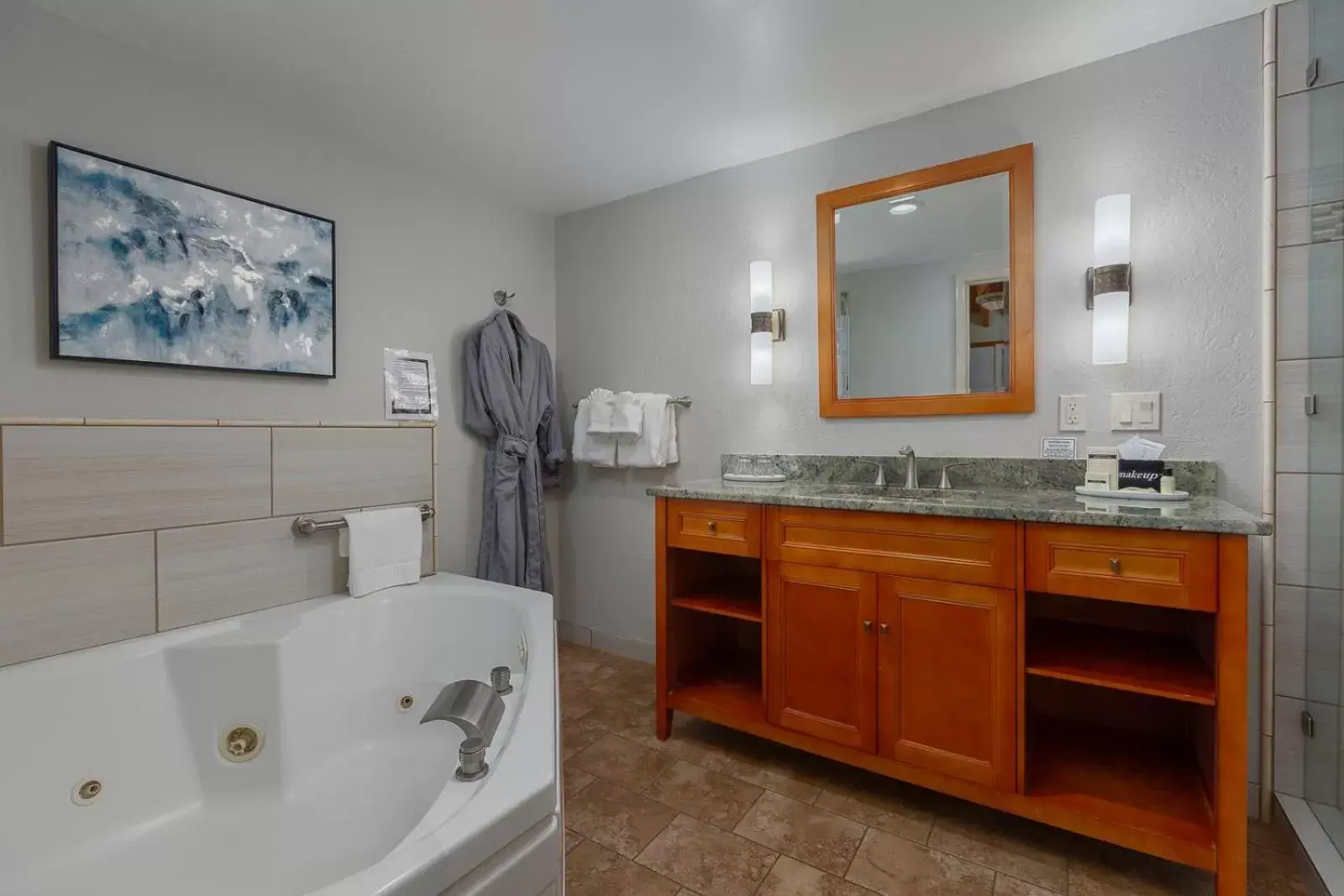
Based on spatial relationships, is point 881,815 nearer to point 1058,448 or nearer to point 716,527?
point 716,527

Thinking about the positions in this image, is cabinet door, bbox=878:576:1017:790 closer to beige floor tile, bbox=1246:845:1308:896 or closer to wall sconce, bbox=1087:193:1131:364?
beige floor tile, bbox=1246:845:1308:896

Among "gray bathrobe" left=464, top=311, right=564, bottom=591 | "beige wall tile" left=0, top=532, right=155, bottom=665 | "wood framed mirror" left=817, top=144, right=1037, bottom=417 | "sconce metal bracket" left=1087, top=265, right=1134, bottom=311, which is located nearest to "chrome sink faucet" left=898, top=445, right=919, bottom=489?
"wood framed mirror" left=817, top=144, right=1037, bottom=417

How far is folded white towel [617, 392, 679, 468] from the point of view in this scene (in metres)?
2.58

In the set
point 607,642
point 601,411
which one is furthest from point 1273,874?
point 601,411

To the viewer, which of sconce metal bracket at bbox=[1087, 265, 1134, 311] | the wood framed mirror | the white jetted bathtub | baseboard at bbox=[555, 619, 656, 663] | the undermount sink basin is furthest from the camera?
baseboard at bbox=[555, 619, 656, 663]

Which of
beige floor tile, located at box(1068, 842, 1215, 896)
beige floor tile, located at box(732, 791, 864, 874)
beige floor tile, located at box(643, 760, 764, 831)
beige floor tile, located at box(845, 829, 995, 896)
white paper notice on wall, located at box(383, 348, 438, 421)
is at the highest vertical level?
white paper notice on wall, located at box(383, 348, 438, 421)

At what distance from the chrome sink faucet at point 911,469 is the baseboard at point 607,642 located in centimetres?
142

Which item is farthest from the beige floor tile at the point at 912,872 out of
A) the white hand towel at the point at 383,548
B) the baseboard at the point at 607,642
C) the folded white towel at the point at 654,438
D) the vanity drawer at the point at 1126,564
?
the white hand towel at the point at 383,548

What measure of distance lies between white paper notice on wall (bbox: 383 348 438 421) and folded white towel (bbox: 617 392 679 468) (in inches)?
33.6

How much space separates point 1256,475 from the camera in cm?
163

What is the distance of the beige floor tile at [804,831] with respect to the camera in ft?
4.98

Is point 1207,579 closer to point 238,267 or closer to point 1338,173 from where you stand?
point 1338,173

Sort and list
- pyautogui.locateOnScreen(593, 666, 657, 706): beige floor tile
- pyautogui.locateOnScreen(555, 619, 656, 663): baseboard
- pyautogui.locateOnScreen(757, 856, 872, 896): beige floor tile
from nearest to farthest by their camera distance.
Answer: pyautogui.locateOnScreen(757, 856, 872, 896): beige floor tile, pyautogui.locateOnScreen(593, 666, 657, 706): beige floor tile, pyautogui.locateOnScreen(555, 619, 656, 663): baseboard

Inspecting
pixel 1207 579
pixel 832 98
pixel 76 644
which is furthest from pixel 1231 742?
pixel 76 644
